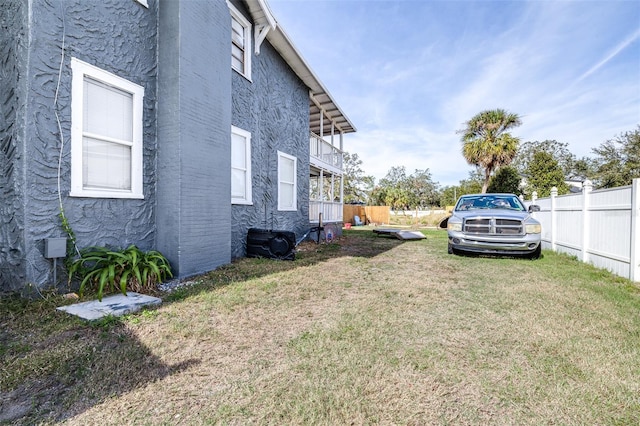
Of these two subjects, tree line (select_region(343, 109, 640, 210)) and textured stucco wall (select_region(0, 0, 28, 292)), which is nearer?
textured stucco wall (select_region(0, 0, 28, 292))

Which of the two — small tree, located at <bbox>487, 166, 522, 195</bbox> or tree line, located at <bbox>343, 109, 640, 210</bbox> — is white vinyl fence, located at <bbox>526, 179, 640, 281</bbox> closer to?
small tree, located at <bbox>487, 166, 522, 195</bbox>

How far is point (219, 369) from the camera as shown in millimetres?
2184

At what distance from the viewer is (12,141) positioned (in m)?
3.55

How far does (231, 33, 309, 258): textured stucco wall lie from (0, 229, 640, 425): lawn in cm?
357

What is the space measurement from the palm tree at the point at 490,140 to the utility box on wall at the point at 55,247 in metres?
21.4

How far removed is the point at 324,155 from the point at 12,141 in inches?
458

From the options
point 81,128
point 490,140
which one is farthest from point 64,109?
point 490,140

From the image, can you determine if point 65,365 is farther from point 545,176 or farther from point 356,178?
point 356,178

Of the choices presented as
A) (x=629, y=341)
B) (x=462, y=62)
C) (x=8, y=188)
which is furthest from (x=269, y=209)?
(x=462, y=62)

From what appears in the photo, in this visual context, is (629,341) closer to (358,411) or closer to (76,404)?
(358,411)

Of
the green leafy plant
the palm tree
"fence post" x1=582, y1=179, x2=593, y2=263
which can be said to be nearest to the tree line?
the palm tree

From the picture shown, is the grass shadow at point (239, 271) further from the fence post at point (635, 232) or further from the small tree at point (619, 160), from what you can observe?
the small tree at point (619, 160)

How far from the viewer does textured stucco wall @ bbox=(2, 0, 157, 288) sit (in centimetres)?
347

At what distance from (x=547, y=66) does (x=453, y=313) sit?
14001 millimetres
